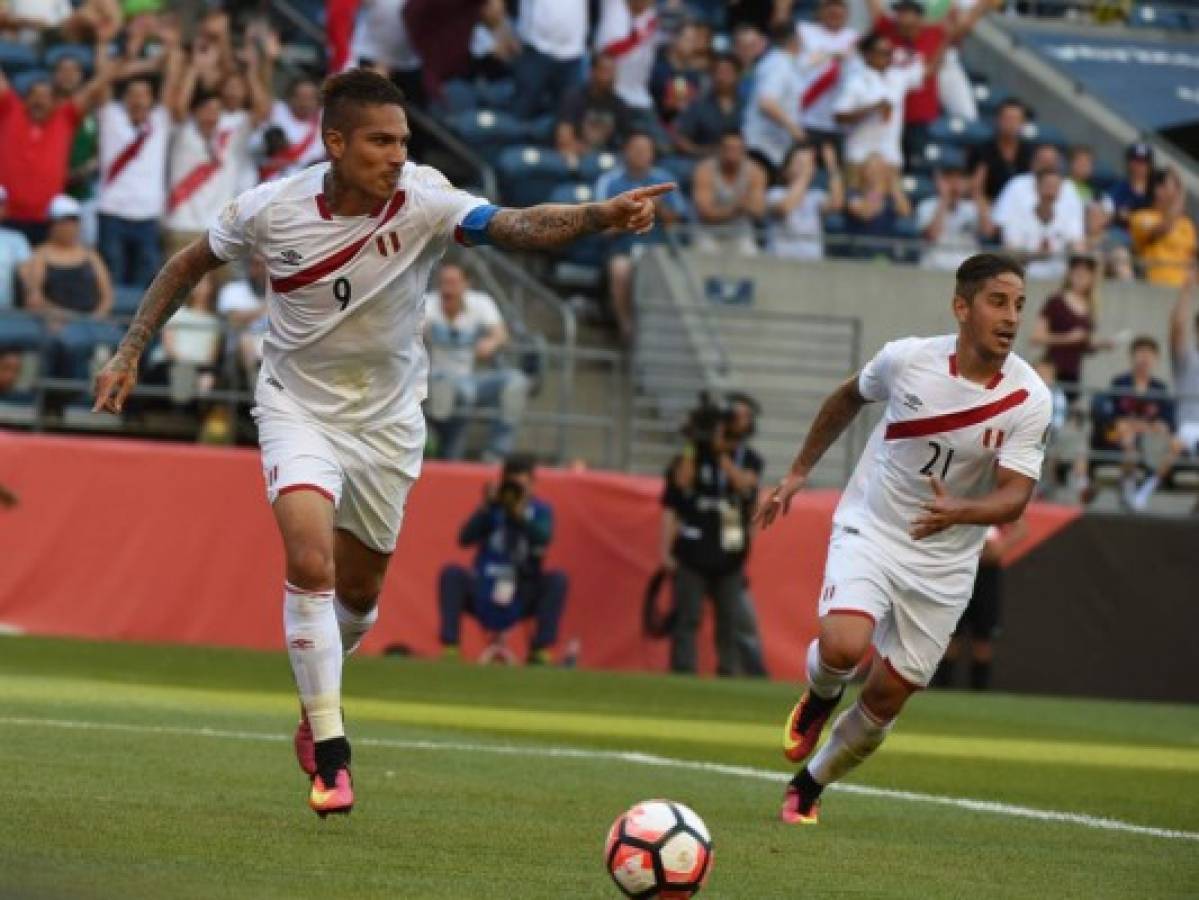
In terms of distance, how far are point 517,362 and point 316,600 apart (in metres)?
14.4

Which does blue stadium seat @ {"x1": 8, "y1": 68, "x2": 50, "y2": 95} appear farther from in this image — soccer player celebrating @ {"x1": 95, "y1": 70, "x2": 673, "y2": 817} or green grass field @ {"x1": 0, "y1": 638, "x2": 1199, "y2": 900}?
soccer player celebrating @ {"x1": 95, "y1": 70, "x2": 673, "y2": 817}

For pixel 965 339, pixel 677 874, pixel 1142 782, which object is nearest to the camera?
pixel 677 874

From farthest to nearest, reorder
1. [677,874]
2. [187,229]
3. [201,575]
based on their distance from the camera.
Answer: [187,229]
[201,575]
[677,874]

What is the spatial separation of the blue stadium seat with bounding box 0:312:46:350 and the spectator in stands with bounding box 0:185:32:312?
130mm

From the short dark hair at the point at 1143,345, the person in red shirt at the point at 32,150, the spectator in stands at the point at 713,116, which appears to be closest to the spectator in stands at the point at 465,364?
the person in red shirt at the point at 32,150

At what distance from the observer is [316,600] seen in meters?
10.0

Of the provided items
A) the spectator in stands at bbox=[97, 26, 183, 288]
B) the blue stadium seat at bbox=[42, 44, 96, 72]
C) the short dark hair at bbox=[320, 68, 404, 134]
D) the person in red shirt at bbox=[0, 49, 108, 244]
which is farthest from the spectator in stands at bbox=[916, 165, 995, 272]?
the short dark hair at bbox=[320, 68, 404, 134]

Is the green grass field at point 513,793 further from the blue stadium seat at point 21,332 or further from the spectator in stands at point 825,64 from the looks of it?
the spectator in stands at point 825,64

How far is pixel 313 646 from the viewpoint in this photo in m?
9.98

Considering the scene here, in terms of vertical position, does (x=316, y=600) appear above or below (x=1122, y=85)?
below

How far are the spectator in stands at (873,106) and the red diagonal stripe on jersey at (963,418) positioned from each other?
1599 centimetres

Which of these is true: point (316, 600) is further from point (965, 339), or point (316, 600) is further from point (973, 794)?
point (973, 794)

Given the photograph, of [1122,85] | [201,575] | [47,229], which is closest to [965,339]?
[201,575]

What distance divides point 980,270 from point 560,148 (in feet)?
48.2
